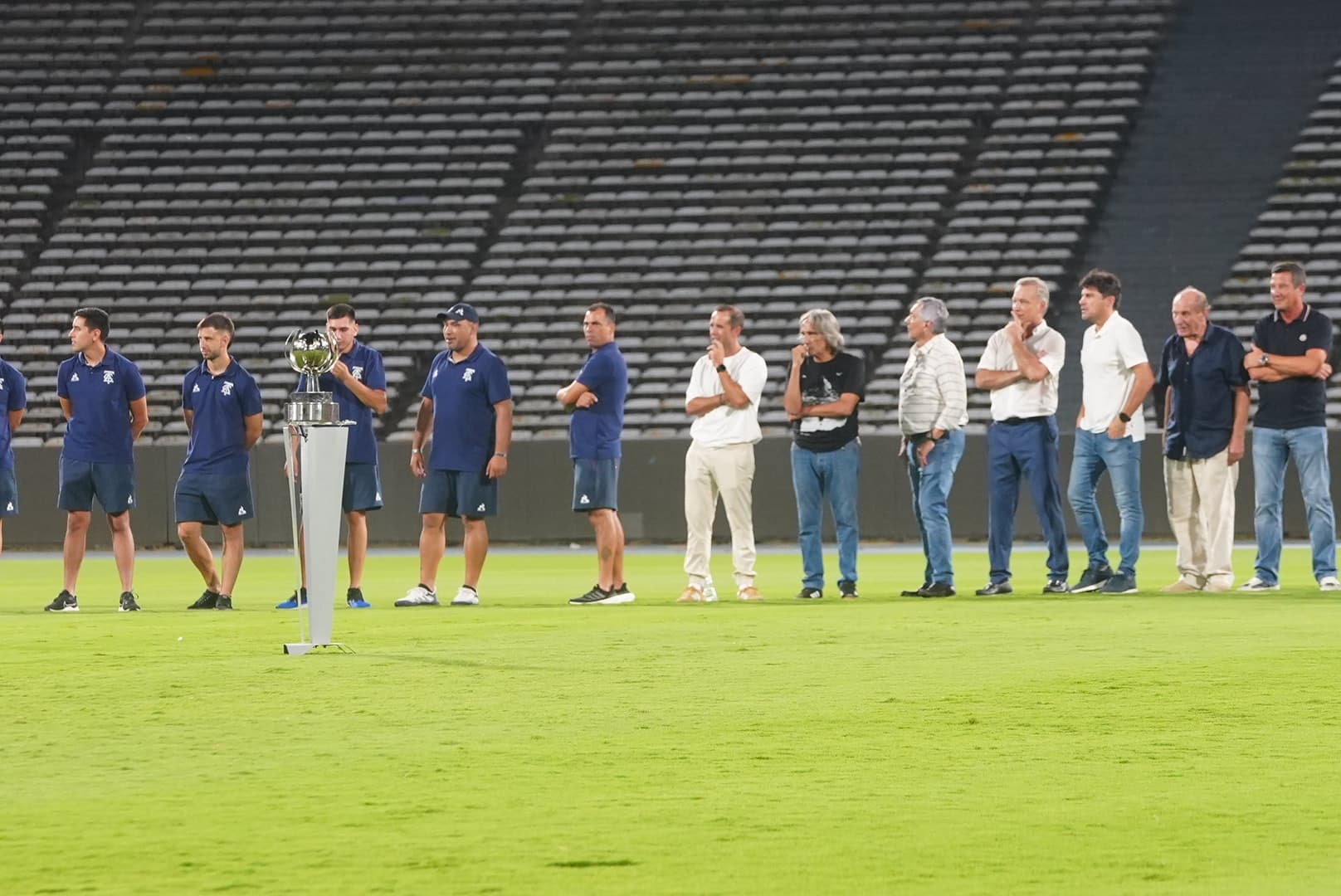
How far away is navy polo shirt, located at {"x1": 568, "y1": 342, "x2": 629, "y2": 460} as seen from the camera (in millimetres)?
12859

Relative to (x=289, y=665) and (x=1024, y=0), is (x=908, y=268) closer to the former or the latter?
(x=1024, y=0)

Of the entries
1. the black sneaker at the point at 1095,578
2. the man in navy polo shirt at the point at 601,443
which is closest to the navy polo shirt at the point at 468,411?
the man in navy polo shirt at the point at 601,443

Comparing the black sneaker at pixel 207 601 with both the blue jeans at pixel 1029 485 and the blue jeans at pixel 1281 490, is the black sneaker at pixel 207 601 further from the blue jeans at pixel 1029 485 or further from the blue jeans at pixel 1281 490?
the blue jeans at pixel 1281 490

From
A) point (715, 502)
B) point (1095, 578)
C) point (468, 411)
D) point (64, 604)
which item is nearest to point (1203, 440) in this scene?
point (1095, 578)

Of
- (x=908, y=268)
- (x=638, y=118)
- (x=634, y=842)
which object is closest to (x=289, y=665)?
(x=634, y=842)

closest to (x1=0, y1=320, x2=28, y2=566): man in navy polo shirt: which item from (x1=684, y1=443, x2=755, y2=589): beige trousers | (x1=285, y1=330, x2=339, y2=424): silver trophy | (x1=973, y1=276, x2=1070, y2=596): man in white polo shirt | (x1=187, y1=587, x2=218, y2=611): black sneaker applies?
(x1=187, y1=587, x2=218, y2=611): black sneaker

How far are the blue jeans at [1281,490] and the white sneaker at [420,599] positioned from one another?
17.2 ft

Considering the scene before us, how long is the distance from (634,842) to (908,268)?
887 inches

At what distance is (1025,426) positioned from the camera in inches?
516

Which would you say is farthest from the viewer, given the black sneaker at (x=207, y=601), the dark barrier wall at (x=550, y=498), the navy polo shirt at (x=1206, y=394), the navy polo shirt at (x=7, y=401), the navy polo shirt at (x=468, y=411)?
the dark barrier wall at (x=550, y=498)

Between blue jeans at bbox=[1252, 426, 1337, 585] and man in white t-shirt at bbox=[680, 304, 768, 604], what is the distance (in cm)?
323

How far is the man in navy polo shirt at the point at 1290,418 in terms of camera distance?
12773mm

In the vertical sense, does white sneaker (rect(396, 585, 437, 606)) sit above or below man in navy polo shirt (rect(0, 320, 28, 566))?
below

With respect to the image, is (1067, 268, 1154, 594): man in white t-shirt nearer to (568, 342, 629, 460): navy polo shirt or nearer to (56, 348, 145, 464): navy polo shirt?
(568, 342, 629, 460): navy polo shirt
